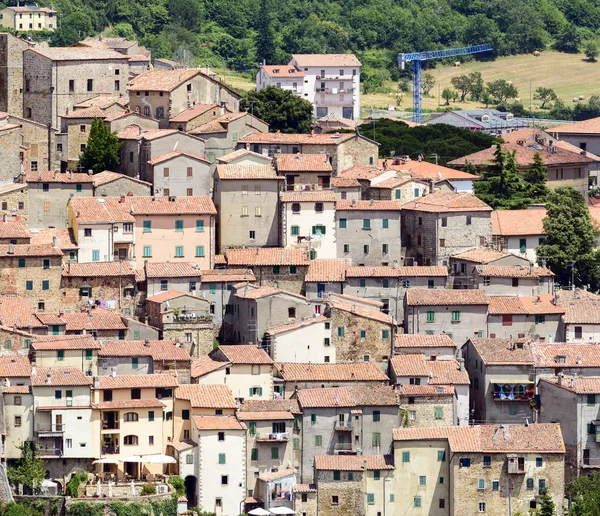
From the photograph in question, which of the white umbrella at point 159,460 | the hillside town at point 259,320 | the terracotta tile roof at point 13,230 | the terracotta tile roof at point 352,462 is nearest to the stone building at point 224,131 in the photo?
the hillside town at point 259,320

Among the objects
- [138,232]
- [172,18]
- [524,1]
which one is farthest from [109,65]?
[524,1]

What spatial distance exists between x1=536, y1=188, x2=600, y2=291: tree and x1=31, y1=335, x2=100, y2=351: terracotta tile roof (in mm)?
23620

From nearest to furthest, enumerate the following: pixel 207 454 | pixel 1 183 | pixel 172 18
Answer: pixel 207 454
pixel 1 183
pixel 172 18

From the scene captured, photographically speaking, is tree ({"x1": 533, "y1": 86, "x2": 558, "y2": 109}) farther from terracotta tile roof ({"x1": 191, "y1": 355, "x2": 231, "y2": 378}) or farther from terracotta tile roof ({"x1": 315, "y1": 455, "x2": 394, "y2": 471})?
terracotta tile roof ({"x1": 315, "y1": 455, "x2": 394, "y2": 471})

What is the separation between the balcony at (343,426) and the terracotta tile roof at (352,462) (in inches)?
48.8

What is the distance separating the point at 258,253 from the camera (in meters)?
90.9

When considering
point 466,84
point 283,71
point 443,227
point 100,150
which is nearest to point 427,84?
point 466,84

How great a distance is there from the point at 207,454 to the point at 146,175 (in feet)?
65.5

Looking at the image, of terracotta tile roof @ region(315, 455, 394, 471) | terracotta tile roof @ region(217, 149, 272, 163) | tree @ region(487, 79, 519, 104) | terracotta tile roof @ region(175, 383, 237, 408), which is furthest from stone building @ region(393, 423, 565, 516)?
tree @ region(487, 79, 519, 104)

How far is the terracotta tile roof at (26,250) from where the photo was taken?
86.6 m

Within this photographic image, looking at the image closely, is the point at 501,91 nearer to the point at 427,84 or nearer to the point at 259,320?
the point at 427,84

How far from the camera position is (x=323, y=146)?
10038 centimetres

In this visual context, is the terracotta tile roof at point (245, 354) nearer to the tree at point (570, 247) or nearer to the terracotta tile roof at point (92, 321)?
the terracotta tile roof at point (92, 321)

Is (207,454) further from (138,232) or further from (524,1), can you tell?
(524,1)
